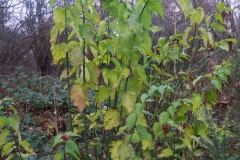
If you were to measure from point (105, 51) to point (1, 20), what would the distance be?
11.8m

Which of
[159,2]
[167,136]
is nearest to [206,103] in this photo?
[167,136]

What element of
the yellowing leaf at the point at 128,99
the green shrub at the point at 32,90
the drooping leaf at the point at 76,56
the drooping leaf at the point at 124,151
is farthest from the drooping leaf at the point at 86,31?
the green shrub at the point at 32,90

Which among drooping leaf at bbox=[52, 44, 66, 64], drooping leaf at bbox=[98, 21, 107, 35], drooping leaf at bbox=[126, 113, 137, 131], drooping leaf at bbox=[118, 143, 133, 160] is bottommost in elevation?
drooping leaf at bbox=[118, 143, 133, 160]

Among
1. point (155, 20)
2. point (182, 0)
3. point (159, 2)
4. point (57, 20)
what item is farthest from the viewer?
point (155, 20)

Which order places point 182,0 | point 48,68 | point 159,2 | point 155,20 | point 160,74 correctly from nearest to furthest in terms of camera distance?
1. point 159,2
2. point 182,0
3. point 160,74
4. point 155,20
5. point 48,68

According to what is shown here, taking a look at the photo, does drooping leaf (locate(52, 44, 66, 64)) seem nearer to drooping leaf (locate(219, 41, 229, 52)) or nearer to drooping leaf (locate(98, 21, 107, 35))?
drooping leaf (locate(98, 21, 107, 35))

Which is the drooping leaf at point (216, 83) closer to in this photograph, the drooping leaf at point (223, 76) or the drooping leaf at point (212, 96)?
the drooping leaf at point (223, 76)

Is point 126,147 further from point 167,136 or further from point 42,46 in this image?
point 42,46

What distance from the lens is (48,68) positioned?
41.4ft

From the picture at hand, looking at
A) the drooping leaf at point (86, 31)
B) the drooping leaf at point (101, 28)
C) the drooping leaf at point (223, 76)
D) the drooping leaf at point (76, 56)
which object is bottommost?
the drooping leaf at point (223, 76)

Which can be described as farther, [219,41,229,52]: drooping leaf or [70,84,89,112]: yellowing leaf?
[219,41,229,52]: drooping leaf

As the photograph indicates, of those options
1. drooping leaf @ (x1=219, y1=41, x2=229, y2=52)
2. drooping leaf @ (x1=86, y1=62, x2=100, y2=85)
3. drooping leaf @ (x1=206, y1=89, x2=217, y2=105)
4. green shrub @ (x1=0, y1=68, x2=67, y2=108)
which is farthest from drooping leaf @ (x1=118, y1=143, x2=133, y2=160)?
green shrub @ (x1=0, y1=68, x2=67, y2=108)

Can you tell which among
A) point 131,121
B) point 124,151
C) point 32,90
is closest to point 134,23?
point 131,121

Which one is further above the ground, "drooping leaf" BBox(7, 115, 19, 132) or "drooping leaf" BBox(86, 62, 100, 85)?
"drooping leaf" BBox(86, 62, 100, 85)
